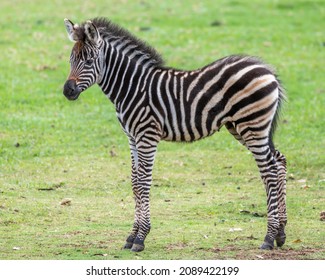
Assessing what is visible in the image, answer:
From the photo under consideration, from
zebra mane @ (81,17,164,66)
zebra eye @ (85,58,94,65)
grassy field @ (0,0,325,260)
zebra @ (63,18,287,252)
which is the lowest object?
grassy field @ (0,0,325,260)

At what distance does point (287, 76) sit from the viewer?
2303 cm

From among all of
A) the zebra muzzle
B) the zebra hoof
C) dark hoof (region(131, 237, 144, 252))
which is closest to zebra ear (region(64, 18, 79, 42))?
the zebra muzzle

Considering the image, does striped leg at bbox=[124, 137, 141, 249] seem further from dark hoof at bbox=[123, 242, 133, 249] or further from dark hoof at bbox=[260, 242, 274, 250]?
dark hoof at bbox=[260, 242, 274, 250]

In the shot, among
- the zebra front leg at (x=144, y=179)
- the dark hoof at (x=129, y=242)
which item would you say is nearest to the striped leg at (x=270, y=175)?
the zebra front leg at (x=144, y=179)

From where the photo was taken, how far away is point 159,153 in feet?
56.5

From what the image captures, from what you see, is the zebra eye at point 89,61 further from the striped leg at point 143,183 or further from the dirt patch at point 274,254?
the dirt patch at point 274,254

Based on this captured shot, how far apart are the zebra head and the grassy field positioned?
199 cm

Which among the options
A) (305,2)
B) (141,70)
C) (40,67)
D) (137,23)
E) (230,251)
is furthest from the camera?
(305,2)

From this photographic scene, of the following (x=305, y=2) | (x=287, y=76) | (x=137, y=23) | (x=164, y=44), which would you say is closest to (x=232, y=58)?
(x=287, y=76)

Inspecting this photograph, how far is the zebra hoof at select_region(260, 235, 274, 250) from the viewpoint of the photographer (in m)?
10.4

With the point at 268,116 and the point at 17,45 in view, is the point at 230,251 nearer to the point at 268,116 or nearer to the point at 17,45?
the point at 268,116

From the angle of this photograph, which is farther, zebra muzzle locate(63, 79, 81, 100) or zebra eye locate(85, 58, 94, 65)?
zebra eye locate(85, 58, 94, 65)

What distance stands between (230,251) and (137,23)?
1828 centimetres

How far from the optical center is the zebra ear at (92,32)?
34.9ft
